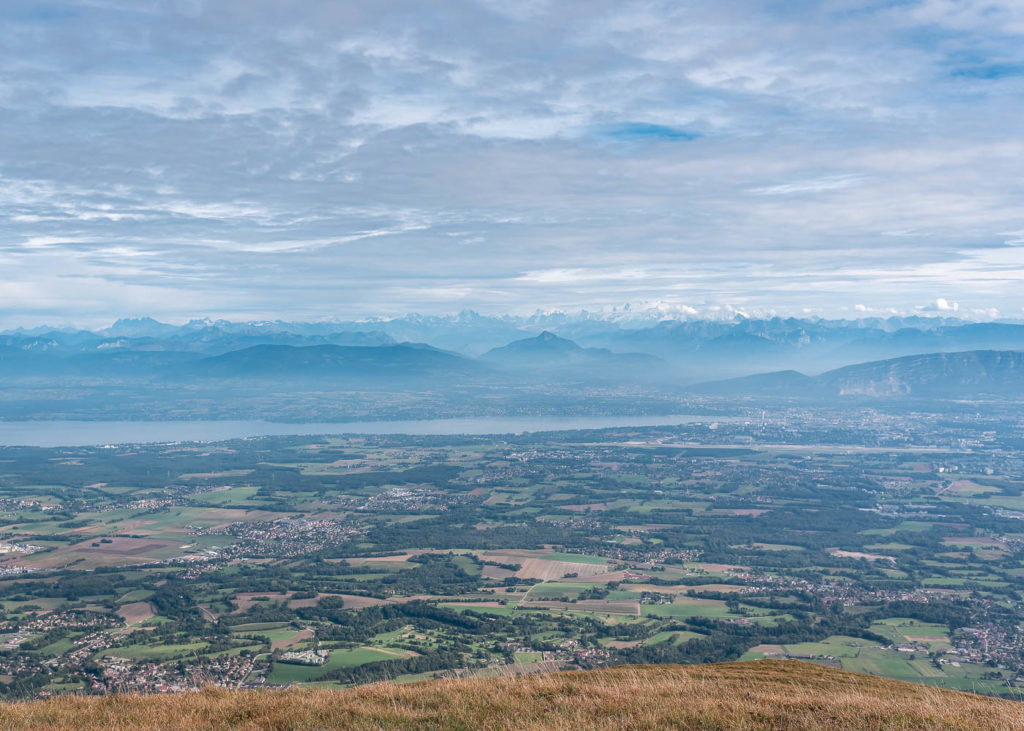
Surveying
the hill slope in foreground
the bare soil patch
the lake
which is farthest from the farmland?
the lake

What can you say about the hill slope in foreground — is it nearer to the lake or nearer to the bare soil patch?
the bare soil patch

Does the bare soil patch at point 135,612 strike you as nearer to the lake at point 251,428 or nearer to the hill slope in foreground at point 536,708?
the hill slope in foreground at point 536,708

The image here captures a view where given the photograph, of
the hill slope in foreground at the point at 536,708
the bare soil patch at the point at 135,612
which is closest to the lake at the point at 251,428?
the bare soil patch at the point at 135,612

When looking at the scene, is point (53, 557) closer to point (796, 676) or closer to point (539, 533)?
point (539, 533)

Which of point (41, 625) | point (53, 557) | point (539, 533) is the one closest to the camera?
point (41, 625)

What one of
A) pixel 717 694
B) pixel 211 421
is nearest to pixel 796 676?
pixel 717 694

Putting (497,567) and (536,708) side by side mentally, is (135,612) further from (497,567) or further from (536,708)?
(536,708)
